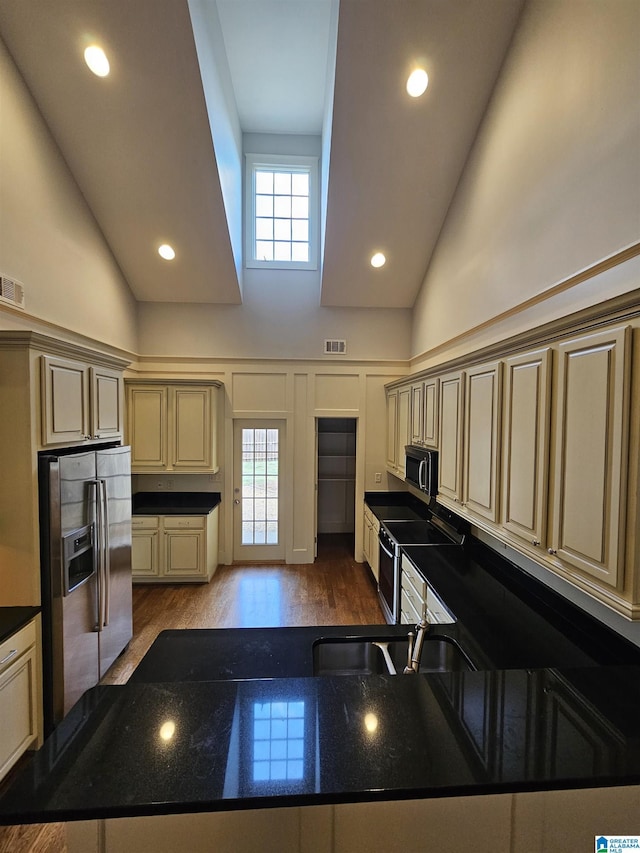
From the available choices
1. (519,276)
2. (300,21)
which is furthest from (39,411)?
(300,21)

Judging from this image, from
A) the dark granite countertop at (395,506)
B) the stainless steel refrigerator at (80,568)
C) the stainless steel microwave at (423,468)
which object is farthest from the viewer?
the dark granite countertop at (395,506)

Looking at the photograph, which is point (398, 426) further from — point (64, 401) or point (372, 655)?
point (64, 401)

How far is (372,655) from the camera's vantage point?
1.84 m

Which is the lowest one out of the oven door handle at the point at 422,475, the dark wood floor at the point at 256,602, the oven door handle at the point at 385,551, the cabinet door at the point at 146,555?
the dark wood floor at the point at 256,602

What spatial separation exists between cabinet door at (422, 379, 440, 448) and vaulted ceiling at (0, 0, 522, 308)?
1.90 m

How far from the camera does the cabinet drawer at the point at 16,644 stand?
Result: 201 centimetres

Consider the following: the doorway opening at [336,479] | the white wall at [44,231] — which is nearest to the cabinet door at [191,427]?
the white wall at [44,231]

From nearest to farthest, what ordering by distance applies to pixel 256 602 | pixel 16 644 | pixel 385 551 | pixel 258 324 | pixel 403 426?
1. pixel 16 644
2. pixel 385 551
3. pixel 256 602
4. pixel 403 426
5. pixel 258 324

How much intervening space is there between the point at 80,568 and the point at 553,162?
3.81 meters

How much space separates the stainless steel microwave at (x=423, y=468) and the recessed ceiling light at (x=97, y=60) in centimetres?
381

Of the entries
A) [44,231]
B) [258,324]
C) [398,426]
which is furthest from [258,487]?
[44,231]

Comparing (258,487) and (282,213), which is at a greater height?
(282,213)

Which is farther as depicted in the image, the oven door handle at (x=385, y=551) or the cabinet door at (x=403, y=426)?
the cabinet door at (x=403, y=426)

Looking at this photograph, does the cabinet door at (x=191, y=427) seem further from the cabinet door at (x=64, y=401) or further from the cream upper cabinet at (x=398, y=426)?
the cream upper cabinet at (x=398, y=426)
